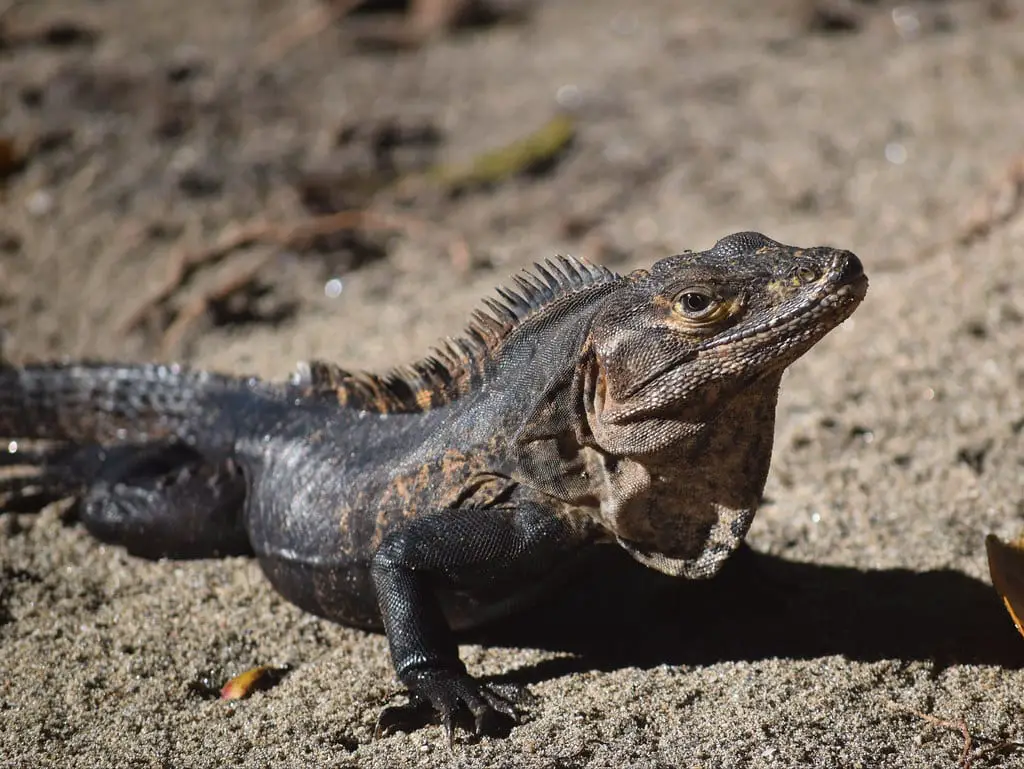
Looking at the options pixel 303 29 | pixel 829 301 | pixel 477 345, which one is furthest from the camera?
pixel 303 29

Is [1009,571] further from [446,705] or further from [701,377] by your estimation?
[446,705]

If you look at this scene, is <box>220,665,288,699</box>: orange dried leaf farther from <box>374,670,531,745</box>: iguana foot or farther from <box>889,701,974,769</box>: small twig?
<box>889,701,974,769</box>: small twig

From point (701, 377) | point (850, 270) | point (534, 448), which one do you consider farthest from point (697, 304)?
point (534, 448)

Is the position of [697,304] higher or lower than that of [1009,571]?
higher

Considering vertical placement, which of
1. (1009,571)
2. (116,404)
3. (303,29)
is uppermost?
(1009,571)

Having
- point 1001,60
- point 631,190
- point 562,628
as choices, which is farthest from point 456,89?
point 562,628

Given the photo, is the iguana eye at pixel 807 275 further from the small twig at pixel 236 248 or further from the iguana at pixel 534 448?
the small twig at pixel 236 248

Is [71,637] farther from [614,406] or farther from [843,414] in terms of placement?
[843,414]
